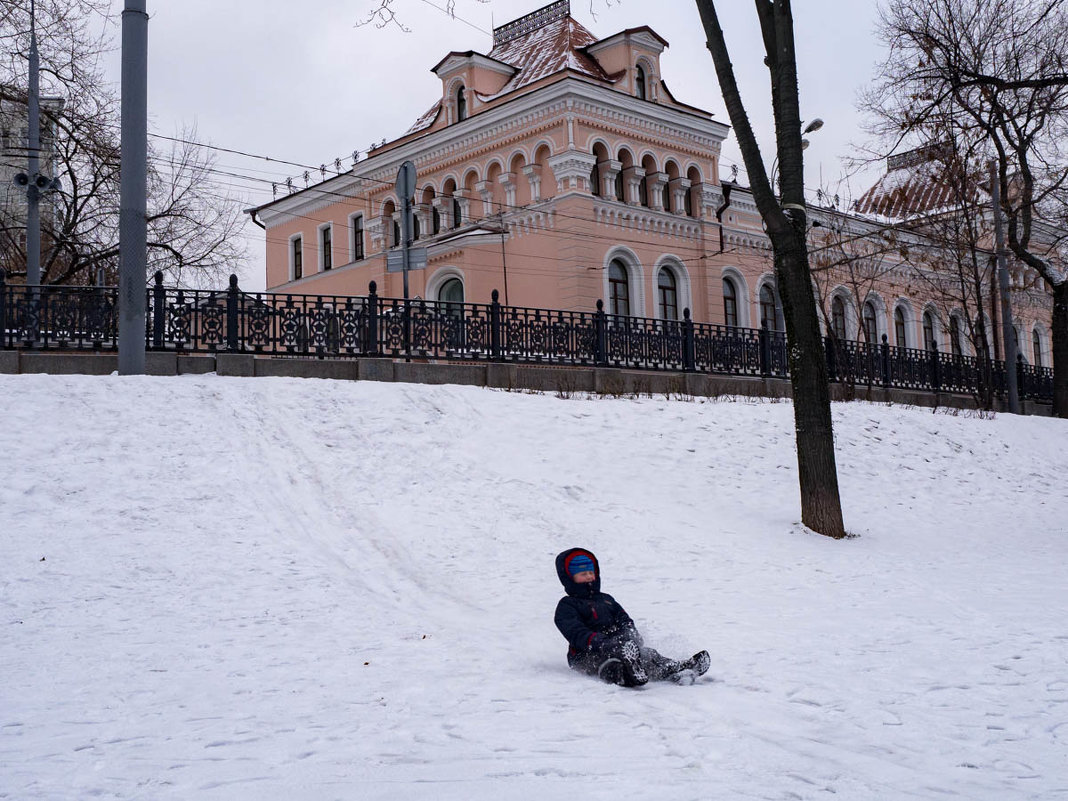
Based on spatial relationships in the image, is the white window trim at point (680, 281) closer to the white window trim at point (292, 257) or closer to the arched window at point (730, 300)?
the arched window at point (730, 300)

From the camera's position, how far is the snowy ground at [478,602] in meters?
3.58

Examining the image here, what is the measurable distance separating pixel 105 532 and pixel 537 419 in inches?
250

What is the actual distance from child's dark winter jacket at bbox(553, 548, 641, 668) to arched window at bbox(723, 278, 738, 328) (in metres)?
26.1

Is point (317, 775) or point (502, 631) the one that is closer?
point (317, 775)

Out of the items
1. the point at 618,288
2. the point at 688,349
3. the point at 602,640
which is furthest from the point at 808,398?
the point at 618,288

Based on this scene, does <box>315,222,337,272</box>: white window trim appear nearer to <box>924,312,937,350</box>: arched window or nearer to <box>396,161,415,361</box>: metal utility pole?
<box>396,161,415,361</box>: metal utility pole

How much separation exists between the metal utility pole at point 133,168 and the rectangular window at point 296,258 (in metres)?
26.2

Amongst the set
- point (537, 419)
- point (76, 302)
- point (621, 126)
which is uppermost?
point (621, 126)

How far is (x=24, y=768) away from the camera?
138 inches

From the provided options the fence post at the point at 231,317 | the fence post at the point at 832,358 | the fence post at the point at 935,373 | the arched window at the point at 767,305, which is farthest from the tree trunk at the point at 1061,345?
the fence post at the point at 231,317

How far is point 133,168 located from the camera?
10.4 m

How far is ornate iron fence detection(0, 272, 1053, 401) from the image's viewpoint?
12203 millimetres

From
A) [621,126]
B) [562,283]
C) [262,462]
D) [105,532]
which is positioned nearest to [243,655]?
[105,532]

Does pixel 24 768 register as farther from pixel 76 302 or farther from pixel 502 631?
pixel 76 302
